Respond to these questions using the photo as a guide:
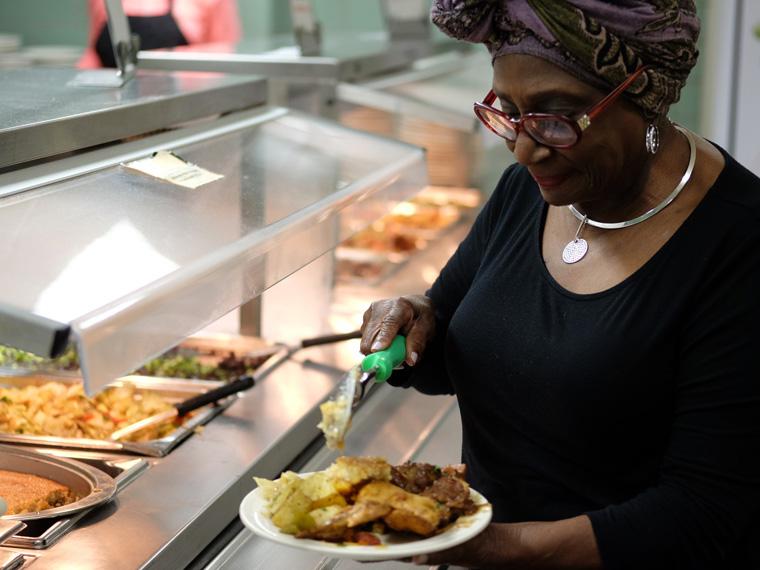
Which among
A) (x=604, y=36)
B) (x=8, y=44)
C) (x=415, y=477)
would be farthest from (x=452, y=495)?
(x=8, y=44)

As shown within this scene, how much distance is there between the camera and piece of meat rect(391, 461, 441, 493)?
4.33ft

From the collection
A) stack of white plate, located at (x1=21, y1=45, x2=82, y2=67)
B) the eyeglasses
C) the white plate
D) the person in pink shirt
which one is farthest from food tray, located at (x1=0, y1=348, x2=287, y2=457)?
the person in pink shirt

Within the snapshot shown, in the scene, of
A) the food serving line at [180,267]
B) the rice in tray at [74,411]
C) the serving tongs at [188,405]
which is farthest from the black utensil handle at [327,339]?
the rice in tray at [74,411]

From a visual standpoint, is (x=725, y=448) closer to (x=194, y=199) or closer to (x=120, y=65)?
(x=194, y=199)

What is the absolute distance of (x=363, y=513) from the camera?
1.19 meters

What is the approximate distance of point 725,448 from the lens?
1233mm

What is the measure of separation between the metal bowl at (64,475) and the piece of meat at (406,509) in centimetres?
60

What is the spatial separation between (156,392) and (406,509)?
1.23m

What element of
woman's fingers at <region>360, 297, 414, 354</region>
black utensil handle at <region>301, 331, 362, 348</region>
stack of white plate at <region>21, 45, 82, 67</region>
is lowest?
black utensil handle at <region>301, 331, 362, 348</region>

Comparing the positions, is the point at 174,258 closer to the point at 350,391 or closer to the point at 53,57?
the point at 350,391

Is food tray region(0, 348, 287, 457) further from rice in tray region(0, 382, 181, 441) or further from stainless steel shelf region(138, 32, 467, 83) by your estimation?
stainless steel shelf region(138, 32, 467, 83)

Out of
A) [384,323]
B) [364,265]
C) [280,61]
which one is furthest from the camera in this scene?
[364,265]

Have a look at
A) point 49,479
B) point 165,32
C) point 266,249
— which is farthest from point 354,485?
point 165,32

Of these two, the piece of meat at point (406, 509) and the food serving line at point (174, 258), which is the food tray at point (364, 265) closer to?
the food serving line at point (174, 258)
